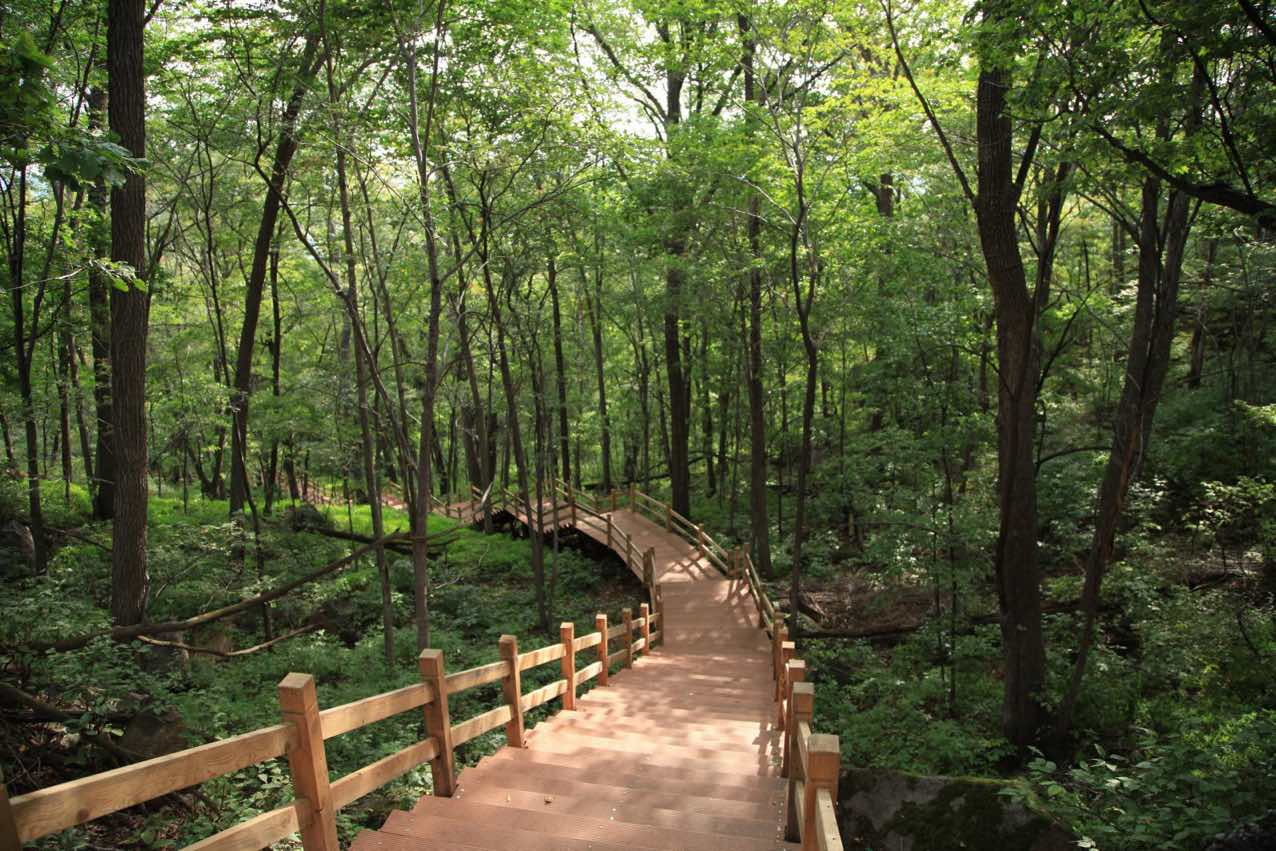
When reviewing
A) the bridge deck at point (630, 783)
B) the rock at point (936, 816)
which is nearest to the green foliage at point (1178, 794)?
the rock at point (936, 816)

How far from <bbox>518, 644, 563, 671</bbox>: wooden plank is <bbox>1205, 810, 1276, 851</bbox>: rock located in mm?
4498

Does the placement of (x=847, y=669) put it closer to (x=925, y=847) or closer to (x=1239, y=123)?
(x=925, y=847)

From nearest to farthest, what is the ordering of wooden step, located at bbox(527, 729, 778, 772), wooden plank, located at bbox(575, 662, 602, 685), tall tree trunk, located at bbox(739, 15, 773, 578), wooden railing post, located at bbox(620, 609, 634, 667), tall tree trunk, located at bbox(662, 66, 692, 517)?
wooden step, located at bbox(527, 729, 778, 772)
wooden plank, located at bbox(575, 662, 602, 685)
wooden railing post, located at bbox(620, 609, 634, 667)
tall tree trunk, located at bbox(739, 15, 773, 578)
tall tree trunk, located at bbox(662, 66, 692, 517)

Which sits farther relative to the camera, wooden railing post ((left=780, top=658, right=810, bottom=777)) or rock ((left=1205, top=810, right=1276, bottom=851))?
wooden railing post ((left=780, top=658, right=810, bottom=777))

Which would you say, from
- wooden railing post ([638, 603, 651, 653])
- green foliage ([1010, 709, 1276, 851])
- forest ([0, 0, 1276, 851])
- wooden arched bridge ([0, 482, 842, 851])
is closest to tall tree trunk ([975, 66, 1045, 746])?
forest ([0, 0, 1276, 851])

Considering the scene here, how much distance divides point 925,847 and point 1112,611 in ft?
27.3

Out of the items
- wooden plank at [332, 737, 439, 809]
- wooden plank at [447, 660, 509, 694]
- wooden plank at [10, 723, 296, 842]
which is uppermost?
wooden plank at [10, 723, 296, 842]

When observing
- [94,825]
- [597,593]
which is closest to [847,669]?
[597,593]

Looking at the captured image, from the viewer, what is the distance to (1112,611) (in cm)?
1188

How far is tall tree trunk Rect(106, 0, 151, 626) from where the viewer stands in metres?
7.01

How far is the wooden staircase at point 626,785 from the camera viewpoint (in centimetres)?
392

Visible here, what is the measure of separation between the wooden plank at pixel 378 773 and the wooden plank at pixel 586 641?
3.13 m

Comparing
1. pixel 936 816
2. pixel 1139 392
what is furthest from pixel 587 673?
pixel 1139 392

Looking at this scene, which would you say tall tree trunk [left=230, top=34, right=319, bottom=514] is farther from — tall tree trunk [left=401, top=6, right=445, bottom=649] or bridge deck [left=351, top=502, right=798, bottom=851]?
bridge deck [left=351, top=502, right=798, bottom=851]
